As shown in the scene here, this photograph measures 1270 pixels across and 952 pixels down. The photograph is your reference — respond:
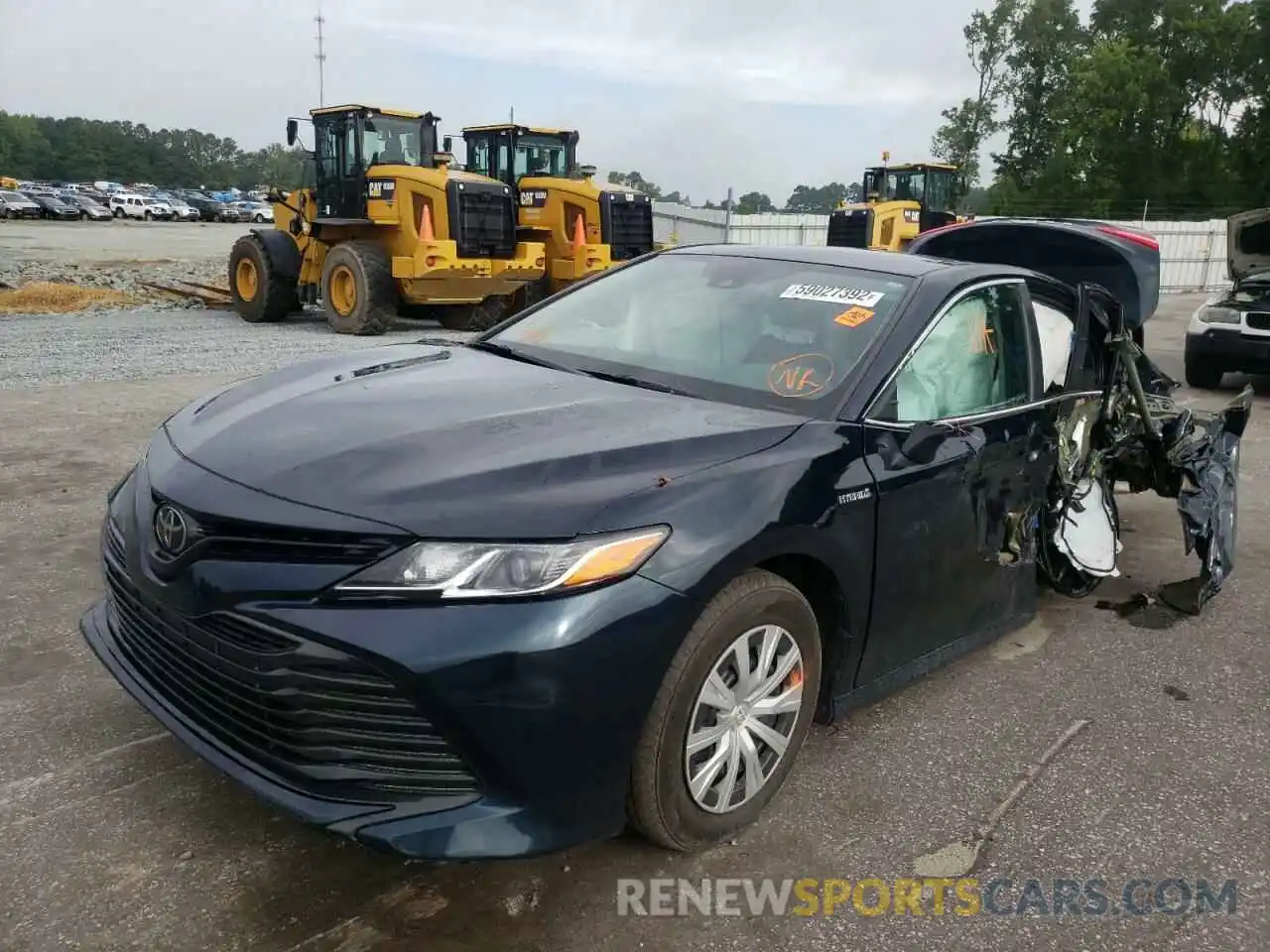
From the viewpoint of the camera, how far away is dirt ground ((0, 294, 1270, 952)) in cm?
247

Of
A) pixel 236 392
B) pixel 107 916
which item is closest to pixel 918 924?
pixel 107 916

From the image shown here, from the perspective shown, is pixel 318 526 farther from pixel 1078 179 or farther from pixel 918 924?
pixel 1078 179

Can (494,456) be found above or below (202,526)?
above

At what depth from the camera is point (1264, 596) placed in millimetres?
5004

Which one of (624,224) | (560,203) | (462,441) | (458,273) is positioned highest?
(560,203)

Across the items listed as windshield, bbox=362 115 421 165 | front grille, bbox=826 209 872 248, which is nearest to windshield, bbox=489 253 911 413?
windshield, bbox=362 115 421 165

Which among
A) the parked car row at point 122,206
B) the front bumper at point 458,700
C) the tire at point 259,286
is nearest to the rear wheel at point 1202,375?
the front bumper at point 458,700

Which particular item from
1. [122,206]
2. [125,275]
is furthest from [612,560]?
[122,206]

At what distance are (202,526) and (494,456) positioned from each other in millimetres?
700

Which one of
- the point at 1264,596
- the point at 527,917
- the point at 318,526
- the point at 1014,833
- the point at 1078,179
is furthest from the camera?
the point at 1078,179

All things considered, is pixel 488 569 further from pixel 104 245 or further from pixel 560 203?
pixel 104 245

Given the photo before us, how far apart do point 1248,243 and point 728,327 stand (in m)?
10.5

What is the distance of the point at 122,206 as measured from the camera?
6006cm

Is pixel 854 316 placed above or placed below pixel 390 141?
below
